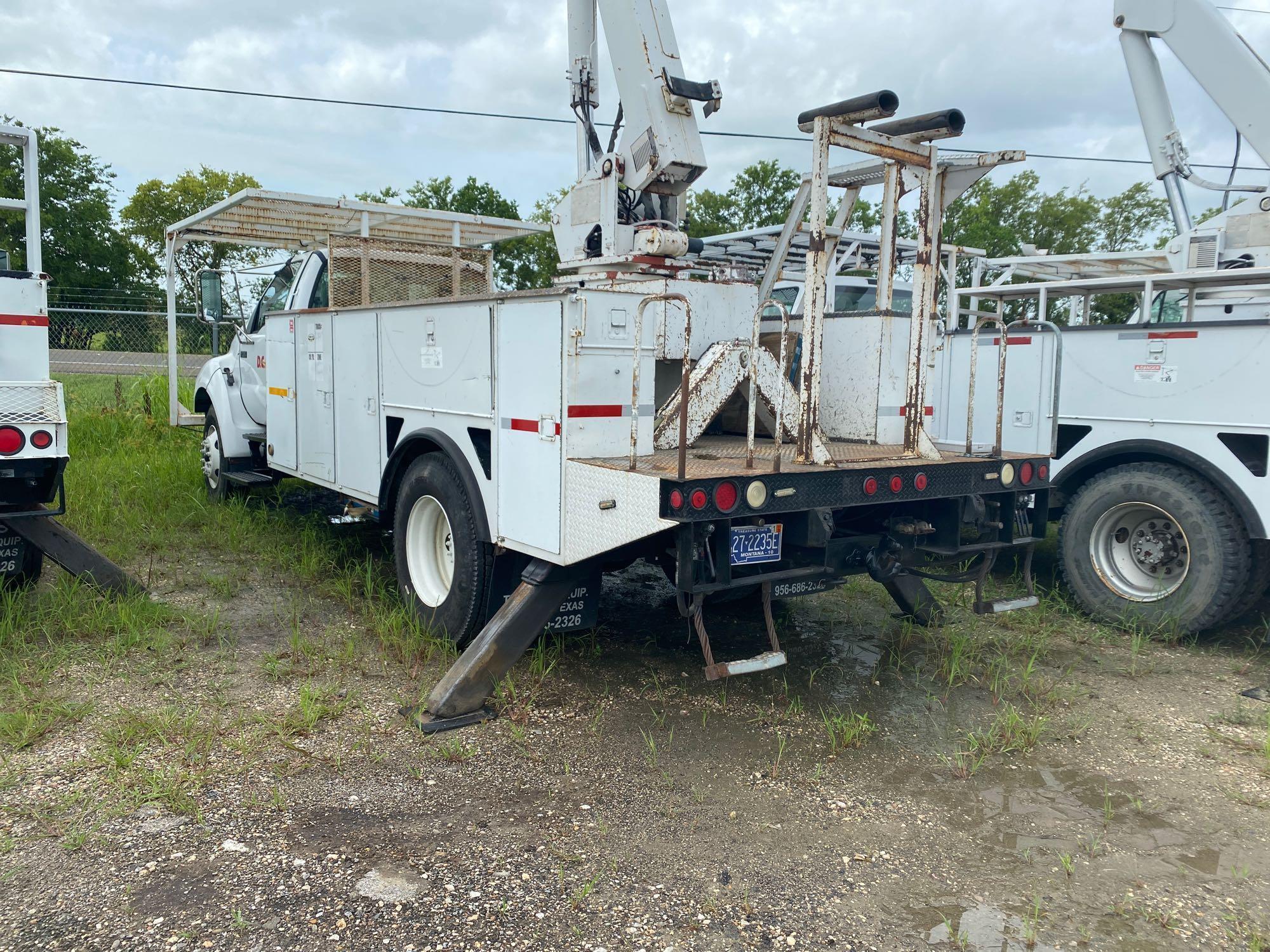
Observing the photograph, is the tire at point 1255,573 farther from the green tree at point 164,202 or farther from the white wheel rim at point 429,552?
the green tree at point 164,202

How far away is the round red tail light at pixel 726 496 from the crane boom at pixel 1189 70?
6.02 m

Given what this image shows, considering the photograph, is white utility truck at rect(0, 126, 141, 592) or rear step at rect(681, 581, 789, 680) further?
white utility truck at rect(0, 126, 141, 592)

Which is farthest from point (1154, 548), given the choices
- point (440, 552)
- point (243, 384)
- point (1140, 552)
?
point (243, 384)

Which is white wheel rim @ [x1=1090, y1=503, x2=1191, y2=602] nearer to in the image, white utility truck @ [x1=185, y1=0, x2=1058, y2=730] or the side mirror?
white utility truck @ [x1=185, y1=0, x2=1058, y2=730]

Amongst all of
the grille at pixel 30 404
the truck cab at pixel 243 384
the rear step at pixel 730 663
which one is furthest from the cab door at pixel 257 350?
the rear step at pixel 730 663

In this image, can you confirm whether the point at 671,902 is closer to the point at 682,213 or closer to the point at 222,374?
the point at 682,213

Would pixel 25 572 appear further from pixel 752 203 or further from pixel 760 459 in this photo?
pixel 752 203

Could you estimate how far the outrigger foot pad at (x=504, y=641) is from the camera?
4.34 metres

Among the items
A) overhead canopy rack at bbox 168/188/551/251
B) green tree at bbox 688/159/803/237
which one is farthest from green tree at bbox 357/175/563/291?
overhead canopy rack at bbox 168/188/551/251

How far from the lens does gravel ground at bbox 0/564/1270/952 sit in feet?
9.64

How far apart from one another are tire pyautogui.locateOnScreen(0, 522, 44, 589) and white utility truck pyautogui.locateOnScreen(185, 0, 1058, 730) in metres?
1.79

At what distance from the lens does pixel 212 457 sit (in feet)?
29.4

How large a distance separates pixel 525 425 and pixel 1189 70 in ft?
21.4

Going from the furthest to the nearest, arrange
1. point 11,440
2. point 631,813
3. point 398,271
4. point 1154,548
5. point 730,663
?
point 398,271, point 1154,548, point 11,440, point 730,663, point 631,813
